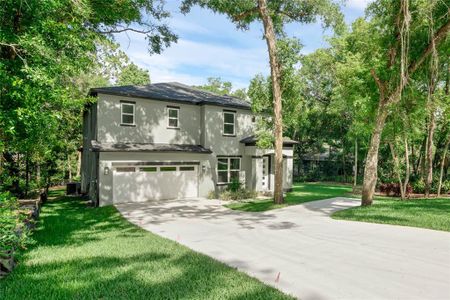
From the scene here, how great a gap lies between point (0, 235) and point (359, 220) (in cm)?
1036

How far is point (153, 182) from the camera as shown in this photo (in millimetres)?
16891

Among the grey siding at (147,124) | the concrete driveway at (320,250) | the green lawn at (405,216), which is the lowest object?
the concrete driveway at (320,250)

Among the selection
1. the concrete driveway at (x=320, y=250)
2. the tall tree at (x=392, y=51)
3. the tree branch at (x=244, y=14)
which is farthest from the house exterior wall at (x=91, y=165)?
the tall tree at (x=392, y=51)

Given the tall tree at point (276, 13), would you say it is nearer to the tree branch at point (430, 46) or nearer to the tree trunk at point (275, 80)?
the tree trunk at point (275, 80)

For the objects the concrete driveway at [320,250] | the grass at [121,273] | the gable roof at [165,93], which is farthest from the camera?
the gable roof at [165,93]

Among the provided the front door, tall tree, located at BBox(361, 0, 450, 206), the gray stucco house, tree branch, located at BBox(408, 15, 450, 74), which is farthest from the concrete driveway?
the front door

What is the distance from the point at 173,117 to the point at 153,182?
13.3 ft

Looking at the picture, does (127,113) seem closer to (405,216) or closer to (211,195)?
(211,195)

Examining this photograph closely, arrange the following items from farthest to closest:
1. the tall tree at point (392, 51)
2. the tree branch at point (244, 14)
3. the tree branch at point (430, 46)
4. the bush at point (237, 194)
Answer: the bush at point (237, 194) < the tree branch at point (244, 14) < the tall tree at point (392, 51) < the tree branch at point (430, 46)

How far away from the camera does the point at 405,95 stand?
→ 13.2 m

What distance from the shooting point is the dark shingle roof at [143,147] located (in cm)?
1504

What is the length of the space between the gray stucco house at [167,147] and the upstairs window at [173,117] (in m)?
0.06

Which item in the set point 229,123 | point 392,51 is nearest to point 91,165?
point 229,123

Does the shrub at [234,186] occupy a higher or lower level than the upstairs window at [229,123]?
lower
